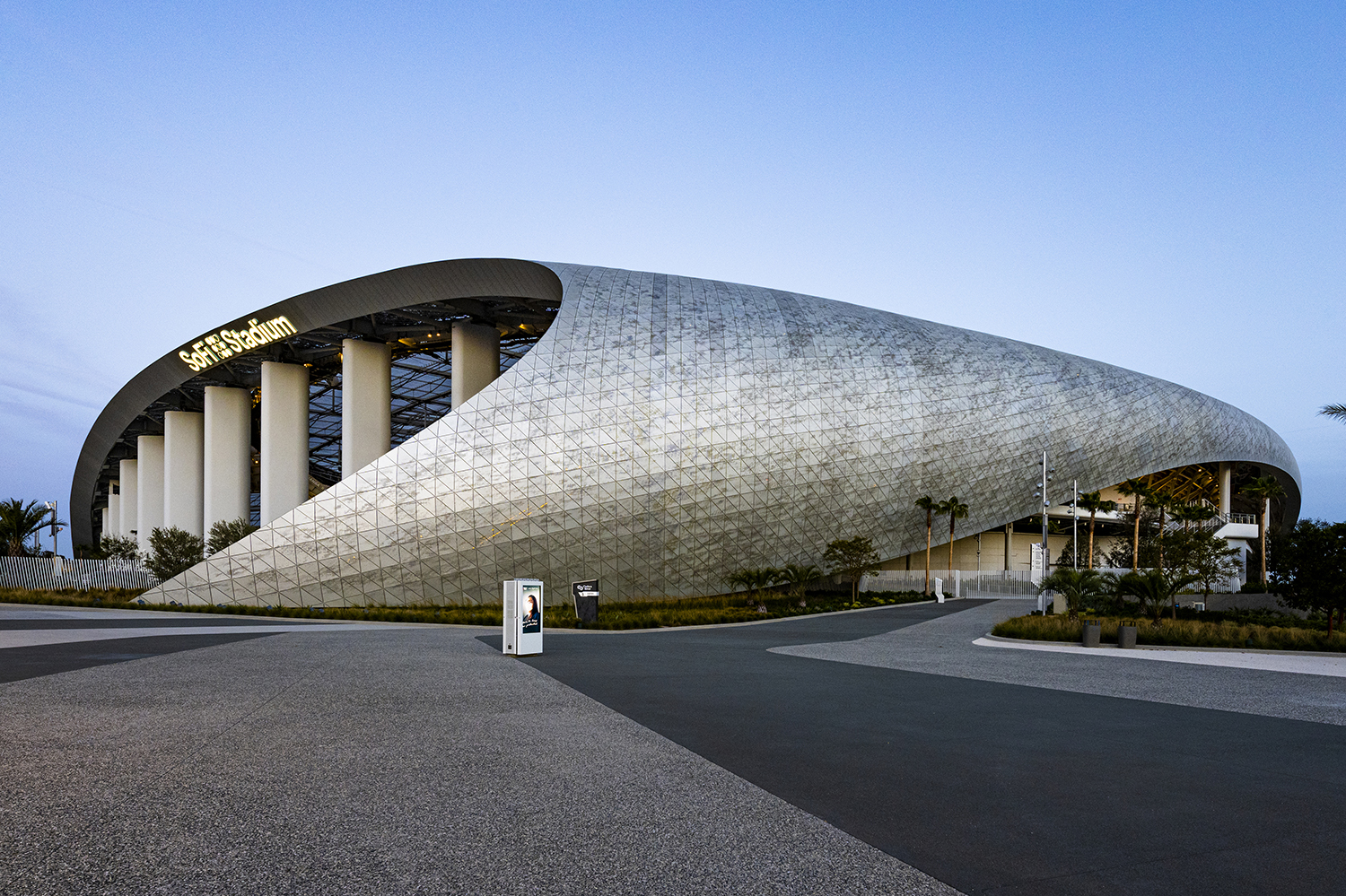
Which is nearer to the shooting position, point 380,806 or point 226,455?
point 380,806

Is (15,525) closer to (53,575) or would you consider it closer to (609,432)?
(53,575)

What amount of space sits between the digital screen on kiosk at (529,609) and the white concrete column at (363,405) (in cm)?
2918

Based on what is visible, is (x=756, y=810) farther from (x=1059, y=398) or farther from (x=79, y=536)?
(x=79, y=536)

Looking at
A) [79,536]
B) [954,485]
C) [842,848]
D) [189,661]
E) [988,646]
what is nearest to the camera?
[842,848]

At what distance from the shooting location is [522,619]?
1631 cm

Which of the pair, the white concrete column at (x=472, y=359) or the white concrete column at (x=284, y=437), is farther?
the white concrete column at (x=284, y=437)

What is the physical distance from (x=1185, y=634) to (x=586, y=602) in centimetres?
1726

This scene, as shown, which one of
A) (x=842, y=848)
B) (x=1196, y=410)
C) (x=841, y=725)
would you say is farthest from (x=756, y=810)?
(x=1196, y=410)

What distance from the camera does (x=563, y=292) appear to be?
41625 mm

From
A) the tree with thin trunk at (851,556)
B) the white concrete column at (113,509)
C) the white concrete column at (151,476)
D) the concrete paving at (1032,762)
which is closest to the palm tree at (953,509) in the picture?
the tree with thin trunk at (851,556)

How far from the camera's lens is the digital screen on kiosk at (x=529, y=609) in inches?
645

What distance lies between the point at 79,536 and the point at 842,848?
319 feet

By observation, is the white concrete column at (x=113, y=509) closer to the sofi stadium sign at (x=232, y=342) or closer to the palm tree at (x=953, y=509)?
the sofi stadium sign at (x=232, y=342)

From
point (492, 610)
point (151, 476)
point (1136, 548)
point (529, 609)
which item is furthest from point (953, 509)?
point (151, 476)
